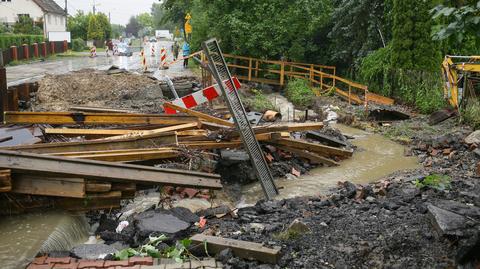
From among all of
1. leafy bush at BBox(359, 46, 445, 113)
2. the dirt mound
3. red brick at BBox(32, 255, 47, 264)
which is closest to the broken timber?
red brick at BBox(32, 255, 47, 264)

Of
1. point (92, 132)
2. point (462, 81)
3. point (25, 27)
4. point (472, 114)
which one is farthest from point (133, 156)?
point (25, 27)

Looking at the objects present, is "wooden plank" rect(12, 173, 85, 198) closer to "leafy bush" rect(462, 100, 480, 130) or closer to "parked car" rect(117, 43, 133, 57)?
"leafy bush" rect(462, 100, 480, 130)

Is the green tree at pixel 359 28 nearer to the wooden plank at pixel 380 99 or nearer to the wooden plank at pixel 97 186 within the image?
the wooden plank at pixel 380 99

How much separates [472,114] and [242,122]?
7140mm

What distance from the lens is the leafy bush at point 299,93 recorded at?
690 inches

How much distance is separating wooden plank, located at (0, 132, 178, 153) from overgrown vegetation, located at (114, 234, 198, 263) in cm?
261

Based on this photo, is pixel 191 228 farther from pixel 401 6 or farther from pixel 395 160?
pixel 401 6

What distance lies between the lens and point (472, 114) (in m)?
11.6

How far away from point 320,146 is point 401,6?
9772 mm

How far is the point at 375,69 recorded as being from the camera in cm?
1819

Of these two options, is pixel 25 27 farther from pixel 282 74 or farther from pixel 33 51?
pixel 282 74

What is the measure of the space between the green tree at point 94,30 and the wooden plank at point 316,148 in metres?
56.8

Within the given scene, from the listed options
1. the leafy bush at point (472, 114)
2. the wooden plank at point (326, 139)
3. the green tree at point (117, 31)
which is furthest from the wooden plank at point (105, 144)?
the green tree at point (117, 31)

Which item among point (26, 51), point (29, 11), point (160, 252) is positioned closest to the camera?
point (160, 252)
